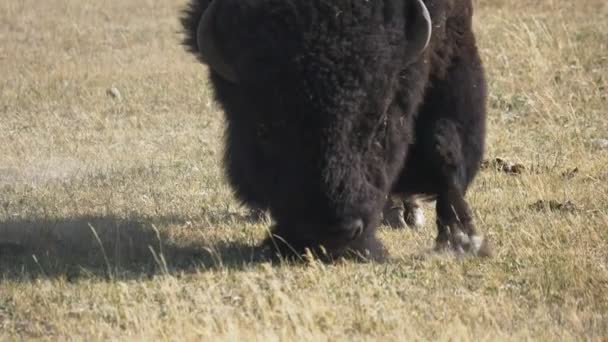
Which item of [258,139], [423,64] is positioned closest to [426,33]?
[423,64]

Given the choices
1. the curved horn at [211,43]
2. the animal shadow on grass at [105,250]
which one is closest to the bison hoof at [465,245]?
the animal shadow on grass at [105,250]

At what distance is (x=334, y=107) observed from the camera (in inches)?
276

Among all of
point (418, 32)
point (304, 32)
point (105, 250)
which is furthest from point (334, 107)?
point (105, 250)

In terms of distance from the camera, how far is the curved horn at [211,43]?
25.4 ft

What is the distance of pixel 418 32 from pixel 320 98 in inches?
42.5

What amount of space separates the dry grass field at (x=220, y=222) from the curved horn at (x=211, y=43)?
1258 millimetres

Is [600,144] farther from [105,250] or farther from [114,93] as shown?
[114,93]

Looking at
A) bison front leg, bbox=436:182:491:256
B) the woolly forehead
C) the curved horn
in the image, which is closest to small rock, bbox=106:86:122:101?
bison front leg, bbox=436:182:491:256

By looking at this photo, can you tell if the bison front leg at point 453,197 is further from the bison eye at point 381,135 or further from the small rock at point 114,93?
the small rock at point 114,93

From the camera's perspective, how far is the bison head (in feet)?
22.9

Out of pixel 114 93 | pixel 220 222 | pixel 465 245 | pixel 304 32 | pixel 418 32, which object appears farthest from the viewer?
pixel 114 93

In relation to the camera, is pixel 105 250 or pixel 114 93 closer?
Answer: pixel 105 250

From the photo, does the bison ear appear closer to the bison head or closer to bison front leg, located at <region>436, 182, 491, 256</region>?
the bison head

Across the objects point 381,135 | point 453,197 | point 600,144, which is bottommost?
point 600,144
